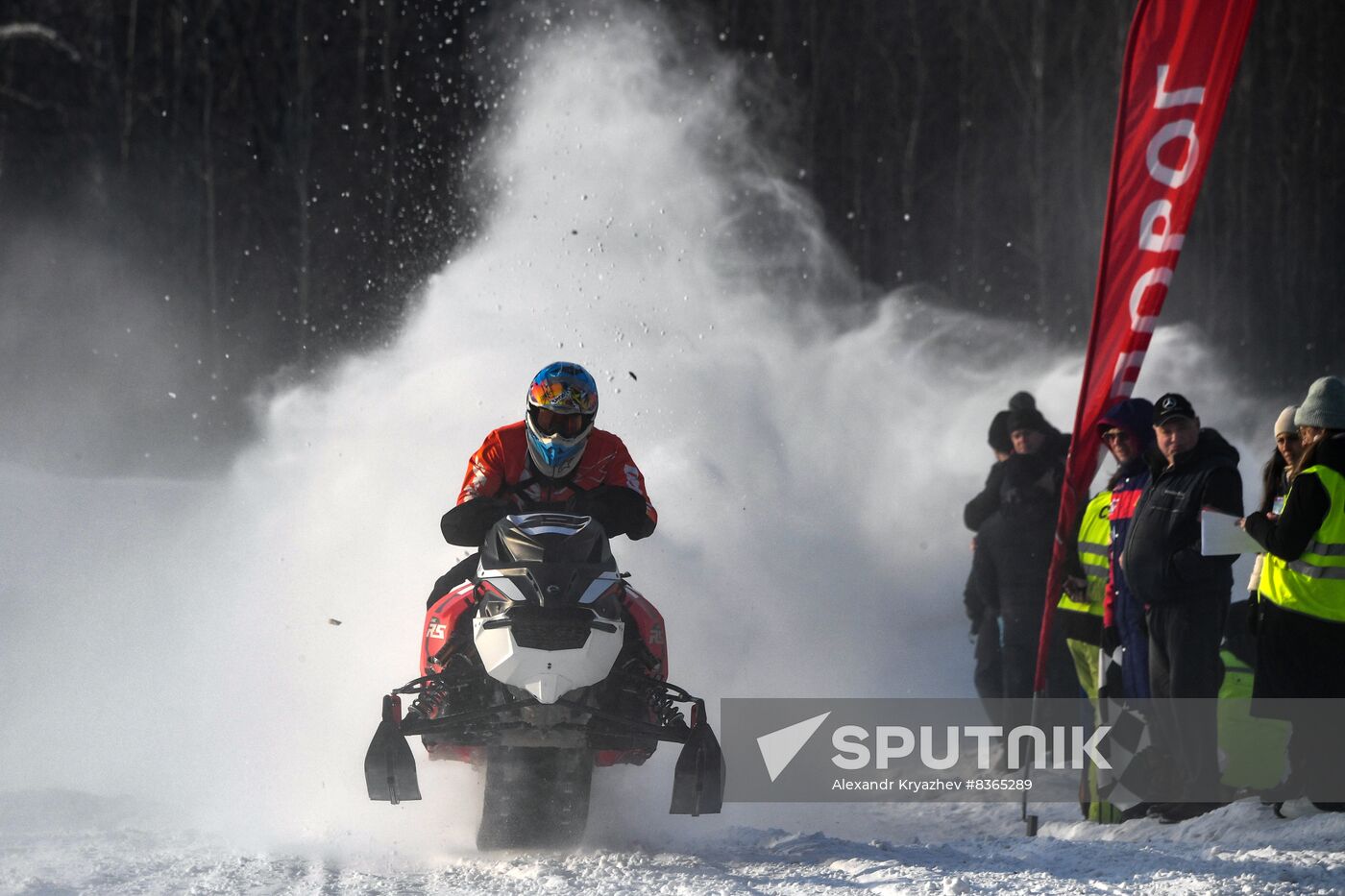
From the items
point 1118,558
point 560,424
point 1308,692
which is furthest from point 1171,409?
point 560,424

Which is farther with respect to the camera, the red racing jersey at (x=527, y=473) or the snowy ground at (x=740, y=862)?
the red racing jersey at (x=527, y=473)

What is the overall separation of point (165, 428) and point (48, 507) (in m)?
11.8

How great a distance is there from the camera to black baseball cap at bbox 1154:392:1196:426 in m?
6.77

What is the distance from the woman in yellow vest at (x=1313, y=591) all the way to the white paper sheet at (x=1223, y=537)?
2.8 inches

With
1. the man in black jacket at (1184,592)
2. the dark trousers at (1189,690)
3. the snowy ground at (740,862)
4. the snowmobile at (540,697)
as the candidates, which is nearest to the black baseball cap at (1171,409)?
the man in black jacket at (1184,592)

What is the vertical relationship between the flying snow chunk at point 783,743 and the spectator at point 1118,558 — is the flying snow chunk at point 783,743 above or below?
below

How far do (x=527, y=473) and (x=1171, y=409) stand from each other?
9.31ft

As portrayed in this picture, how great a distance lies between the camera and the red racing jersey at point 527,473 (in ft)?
20.9

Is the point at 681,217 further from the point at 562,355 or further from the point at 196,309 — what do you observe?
the point at 196,309

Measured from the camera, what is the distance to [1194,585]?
6.67m

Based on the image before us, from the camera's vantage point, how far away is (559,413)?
20.5 ft

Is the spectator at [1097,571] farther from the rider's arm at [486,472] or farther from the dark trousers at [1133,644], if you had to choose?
the rider's arm at [486,472]

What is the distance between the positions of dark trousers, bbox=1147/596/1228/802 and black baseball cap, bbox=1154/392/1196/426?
798mm

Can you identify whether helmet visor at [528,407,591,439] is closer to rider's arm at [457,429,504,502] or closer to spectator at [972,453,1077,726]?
rider's arm at [457,429,504,502]
